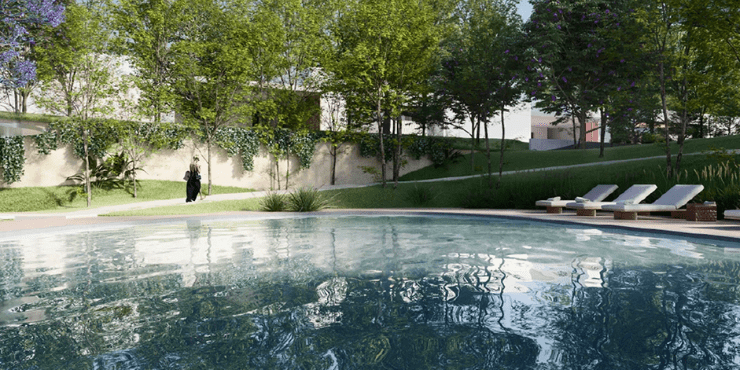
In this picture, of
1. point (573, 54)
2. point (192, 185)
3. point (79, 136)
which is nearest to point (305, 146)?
point (192, 185)

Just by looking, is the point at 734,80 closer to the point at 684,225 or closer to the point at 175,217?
the point at 684,225

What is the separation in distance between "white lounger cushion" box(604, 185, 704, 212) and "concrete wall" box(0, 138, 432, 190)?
707 inches

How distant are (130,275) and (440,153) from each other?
24319 millimetres

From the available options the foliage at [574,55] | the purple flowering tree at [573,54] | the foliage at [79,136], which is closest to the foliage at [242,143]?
the foliage at [79,136]

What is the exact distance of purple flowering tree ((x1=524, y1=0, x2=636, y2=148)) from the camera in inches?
923

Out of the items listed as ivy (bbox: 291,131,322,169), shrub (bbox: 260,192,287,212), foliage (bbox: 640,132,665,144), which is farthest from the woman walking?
foliage (bbox: 640,132,665,144)

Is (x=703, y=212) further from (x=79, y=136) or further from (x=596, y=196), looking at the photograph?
(x=79, y=136)

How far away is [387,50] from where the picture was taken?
21094 mm

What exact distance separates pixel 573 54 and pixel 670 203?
1480 centimetres

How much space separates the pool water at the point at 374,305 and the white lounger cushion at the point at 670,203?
85.3 inches

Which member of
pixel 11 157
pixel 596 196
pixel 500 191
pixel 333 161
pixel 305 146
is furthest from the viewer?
pixel 333 161

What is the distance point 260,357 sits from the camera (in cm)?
371

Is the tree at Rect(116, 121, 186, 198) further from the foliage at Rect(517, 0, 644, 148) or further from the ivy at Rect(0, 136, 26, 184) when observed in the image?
the foliage at Rect(517, 0, 644, 148)

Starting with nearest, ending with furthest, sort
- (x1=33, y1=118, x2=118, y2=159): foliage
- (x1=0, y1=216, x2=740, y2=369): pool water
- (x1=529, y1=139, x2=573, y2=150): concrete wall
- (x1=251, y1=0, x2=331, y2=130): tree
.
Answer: (x1=0, y1=216, x2=740, y2=369): pool water < (x1=33, y1=118, x2=118, y2=159): foliage < (x1=251, y1=0, x2=331, y2=130): tree < (x1=529, y1=139, x2=573, y2=150): concrete wall
